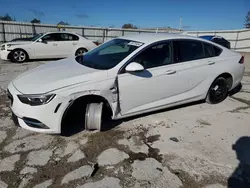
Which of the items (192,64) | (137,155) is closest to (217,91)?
(192,64)

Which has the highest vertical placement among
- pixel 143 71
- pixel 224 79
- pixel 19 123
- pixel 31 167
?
pixel 143 71

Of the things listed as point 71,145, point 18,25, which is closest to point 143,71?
point 71,145

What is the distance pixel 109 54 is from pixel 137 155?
209 centimetres

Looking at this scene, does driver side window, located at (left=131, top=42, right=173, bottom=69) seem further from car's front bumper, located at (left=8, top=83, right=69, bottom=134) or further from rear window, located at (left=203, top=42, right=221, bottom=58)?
car's front bumper, located at (left=8, top=83, right=69, bottom=134)

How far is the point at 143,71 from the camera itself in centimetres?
361

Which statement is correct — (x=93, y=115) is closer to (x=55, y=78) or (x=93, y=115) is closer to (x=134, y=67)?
(x=55, y=78)

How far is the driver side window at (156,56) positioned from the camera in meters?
3.72

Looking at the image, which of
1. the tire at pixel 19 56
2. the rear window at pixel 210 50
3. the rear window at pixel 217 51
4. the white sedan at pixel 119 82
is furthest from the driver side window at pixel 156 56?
the tire at pixel 19 56

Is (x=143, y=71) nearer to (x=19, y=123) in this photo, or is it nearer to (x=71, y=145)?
(x=71, y=145)

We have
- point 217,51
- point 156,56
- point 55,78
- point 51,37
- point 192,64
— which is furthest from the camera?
point 51,37

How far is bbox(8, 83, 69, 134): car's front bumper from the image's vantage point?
9.86 ft

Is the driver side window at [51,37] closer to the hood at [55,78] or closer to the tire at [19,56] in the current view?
the tire at [19,56]

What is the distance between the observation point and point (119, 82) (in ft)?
11.3

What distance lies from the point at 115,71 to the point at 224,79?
9.09 feet
